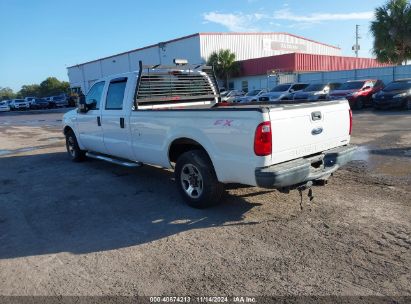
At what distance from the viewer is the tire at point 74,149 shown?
9253 mm

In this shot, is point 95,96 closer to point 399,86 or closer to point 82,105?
point 82,105

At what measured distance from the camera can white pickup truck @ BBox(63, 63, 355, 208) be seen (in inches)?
174

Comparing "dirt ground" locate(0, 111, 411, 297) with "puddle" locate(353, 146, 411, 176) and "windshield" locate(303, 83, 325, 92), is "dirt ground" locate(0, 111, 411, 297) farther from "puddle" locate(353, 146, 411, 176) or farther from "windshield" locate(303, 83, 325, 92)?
"windshield" locate(303, 83, 325, 92)

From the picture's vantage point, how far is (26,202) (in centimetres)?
623

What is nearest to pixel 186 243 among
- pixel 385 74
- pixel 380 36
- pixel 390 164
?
pixel 390 164

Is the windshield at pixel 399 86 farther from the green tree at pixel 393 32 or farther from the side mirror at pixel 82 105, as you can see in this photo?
the side mirror at pixel 82 105

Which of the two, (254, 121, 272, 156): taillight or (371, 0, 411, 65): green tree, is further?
(371, 0, 411, 65): green tree

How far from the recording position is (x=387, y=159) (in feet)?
26.3

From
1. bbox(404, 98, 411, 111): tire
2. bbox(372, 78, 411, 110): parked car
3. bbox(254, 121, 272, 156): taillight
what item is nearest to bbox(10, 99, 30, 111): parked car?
bbox(372, 78, 411, 110): parked car

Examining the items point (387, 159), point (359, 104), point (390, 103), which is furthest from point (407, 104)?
point (387, 159)

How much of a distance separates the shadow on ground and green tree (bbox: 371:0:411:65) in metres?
30.5

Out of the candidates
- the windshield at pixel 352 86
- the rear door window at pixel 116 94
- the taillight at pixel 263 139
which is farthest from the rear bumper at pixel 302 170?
the windshield at pixel 352 86

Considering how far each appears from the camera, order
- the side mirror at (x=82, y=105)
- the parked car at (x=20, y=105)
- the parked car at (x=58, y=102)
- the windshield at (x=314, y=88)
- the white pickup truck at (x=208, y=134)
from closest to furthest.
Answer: the white pickup truck at (x=208, y=134) → the side mirror at (x=82, y=105) → the windshield at (x=314, y=88) → the parked car at (x=58, y=102) → the parked car at (x=20, y=105)

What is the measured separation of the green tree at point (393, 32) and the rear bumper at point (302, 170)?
30.9 m
